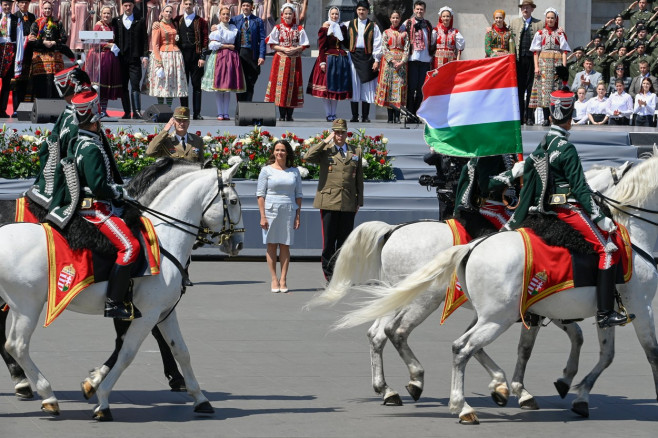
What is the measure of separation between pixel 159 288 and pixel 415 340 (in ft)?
13.0

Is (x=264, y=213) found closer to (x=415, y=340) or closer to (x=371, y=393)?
(x=415, y=340)

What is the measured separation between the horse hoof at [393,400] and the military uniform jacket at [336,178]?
6734 mm

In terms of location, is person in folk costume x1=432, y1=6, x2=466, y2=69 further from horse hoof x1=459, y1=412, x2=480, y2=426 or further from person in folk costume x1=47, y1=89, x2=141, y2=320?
horse hoof x1=459, y1=412, x2=480, y2=426

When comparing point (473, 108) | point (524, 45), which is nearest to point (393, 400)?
point (473, 108)

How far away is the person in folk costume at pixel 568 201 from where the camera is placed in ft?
29.5

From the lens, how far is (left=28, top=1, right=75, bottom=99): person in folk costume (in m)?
21.0

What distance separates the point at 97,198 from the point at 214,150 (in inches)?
386

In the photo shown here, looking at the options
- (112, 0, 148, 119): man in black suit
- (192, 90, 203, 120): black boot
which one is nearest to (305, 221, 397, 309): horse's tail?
(192, 90, 203, 120): black boot

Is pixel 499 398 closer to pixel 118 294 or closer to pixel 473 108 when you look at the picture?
pixel 473 108

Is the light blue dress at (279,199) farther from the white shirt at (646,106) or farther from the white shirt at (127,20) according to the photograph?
the white shirt at (646,106)

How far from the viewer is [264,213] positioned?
51.6ft

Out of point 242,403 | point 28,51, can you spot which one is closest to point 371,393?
point 242,403

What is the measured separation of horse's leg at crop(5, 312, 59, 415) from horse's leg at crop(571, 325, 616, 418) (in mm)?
3620

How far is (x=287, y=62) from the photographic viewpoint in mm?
21531
